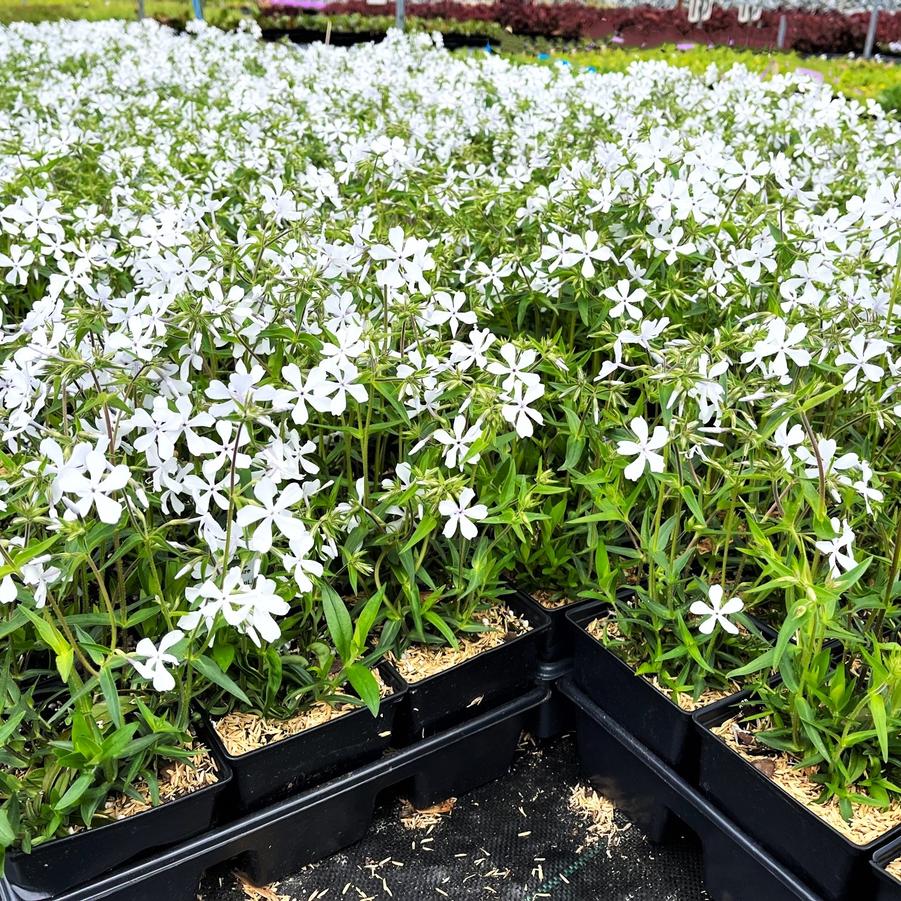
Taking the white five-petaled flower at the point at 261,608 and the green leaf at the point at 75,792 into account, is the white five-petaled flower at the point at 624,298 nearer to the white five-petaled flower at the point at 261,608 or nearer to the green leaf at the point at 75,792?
the white five-petaled flower at the point at 261,608

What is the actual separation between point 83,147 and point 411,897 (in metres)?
2.64

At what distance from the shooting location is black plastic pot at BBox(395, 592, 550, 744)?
1.84 m

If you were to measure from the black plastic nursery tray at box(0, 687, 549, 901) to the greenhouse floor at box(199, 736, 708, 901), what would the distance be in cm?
4

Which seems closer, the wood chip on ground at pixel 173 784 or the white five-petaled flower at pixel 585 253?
the wood chip on ground at pixel 173 784

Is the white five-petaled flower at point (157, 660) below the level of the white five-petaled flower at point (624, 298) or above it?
below

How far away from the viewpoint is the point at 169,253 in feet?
6.11

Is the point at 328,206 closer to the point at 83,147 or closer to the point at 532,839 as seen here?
the point at 83,147

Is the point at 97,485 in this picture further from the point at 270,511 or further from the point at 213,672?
Result: the point at 213,672

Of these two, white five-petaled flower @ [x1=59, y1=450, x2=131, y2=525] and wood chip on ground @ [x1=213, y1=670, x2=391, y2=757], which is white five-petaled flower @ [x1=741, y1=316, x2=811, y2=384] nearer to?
wood chip on ground @ [x1=213, y1=670, x2=391, y2=757]

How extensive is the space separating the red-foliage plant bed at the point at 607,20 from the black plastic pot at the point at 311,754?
13.2 metres

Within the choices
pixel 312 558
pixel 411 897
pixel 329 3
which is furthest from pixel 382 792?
pixel 329 3

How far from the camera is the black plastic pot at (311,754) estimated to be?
64.6 inches

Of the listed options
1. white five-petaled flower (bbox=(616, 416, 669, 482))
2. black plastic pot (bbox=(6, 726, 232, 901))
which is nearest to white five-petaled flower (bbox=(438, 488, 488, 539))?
white five-petaled flower (bbox=(616, 416, 669, 482))

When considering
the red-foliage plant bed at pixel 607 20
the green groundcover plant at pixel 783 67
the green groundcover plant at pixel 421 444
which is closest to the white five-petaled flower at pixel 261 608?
the green groundcover plant at pixel 421 444
